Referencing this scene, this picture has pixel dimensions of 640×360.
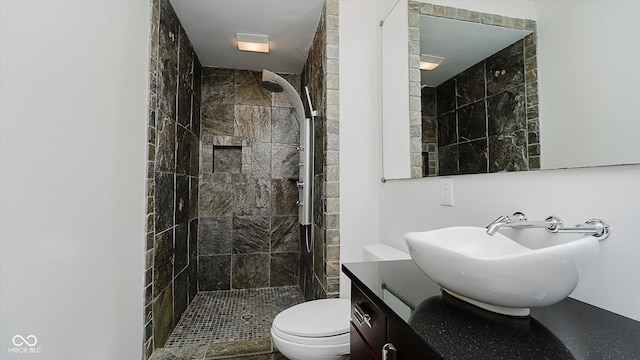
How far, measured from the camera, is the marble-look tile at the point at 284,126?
10.9ft

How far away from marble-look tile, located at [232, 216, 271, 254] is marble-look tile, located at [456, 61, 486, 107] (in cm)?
251

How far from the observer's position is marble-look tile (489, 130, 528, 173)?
38.1 inches

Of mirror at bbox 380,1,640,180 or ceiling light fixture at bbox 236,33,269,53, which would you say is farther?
ceiling light fixture at bbox 236,33,269,53

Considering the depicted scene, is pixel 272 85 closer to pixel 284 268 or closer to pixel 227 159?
pixel 227 159

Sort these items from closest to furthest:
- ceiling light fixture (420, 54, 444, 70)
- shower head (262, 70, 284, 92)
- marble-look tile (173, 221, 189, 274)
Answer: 1. ceiling light fixture (420, 54, 444, 70)
2. marble-look tile (173, 221, 189, 274)
3. shower head (262, 70, 284, 92)

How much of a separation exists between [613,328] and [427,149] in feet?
3.30

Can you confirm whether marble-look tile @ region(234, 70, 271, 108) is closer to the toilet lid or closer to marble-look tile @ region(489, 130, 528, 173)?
the toilet lid

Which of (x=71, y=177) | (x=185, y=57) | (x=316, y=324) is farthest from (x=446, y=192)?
(x=185, y=57)

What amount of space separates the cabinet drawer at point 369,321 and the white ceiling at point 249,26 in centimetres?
204

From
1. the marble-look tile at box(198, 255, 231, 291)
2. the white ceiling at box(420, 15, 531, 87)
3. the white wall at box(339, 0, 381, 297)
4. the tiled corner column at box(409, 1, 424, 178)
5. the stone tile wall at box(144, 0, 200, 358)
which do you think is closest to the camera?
the white ceiling at box(420, 15, 531, 87)

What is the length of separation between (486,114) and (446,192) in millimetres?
382

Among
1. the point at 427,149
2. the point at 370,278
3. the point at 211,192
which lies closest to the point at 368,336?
the point at 370,278

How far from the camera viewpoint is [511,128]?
1.02 m

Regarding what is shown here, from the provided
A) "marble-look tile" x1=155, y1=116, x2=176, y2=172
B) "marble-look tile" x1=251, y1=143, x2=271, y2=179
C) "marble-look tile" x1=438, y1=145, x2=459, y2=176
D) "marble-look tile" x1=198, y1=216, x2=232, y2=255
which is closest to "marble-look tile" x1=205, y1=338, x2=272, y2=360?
"marble-look tile" x1=155, y1=116, x2=176, y2=172
